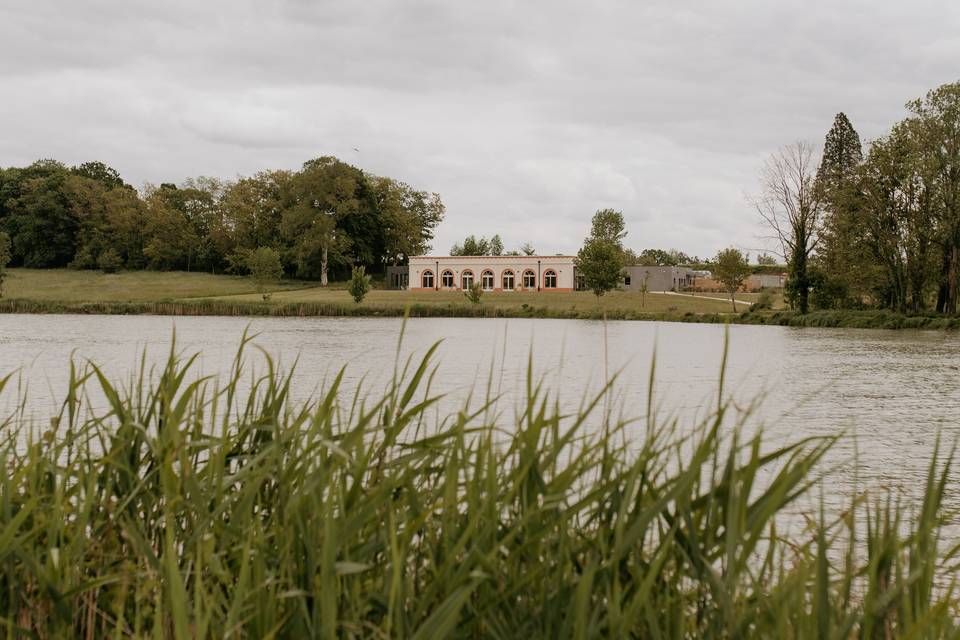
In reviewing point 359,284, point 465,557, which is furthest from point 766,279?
point 465,557

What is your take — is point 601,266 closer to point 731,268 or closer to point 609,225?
point 731,268

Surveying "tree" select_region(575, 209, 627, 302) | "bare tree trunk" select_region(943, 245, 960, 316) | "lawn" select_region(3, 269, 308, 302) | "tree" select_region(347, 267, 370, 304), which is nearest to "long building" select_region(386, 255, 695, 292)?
"lawn" select_region(3, 269, 308, 302)

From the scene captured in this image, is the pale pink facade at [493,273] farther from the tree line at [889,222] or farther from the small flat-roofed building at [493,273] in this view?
the tree line at [889,222]

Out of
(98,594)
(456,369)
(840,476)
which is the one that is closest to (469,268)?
(456,369)

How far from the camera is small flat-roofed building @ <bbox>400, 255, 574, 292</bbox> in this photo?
89188mm

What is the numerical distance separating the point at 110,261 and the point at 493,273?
129 feet

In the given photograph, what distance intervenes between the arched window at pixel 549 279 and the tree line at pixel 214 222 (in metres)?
15.9

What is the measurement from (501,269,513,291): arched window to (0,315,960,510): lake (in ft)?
156

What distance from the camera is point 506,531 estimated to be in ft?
9.39

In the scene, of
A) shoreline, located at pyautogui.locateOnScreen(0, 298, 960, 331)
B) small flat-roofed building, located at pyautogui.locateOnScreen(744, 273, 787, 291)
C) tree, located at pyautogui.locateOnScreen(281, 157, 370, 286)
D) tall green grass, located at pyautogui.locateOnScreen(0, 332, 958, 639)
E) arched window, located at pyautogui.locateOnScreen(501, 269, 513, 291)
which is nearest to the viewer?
tall green grass, located at pyautogui.locateOnScreen(0, 332, 958, 639)

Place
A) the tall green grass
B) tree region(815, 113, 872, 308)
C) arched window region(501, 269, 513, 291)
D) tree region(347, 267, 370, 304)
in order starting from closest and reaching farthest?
the tall green grass
tree region(815, 113, 872, 308)
tree region(347, 267, 370, 304)
arched window region(501, 269, 513, 291)

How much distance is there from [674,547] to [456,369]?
18.8 meters

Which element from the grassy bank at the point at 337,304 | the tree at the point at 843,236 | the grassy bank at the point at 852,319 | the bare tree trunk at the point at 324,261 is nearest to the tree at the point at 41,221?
the grassy bank at the point at 337,304

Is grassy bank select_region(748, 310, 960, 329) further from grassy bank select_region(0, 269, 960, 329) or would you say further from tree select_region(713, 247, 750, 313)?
tree select_region(713, 247, 750, 313)
